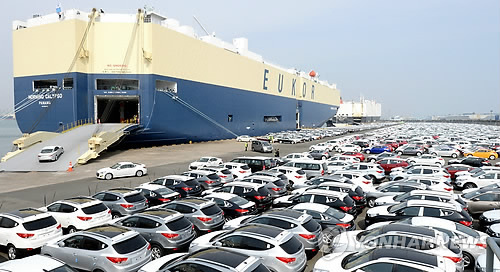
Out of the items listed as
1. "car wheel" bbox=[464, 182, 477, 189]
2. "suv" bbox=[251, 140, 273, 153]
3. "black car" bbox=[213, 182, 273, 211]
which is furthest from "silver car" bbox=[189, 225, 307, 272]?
"suv" bbox=[251, 140, 273, 153]

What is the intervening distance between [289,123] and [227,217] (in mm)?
69736

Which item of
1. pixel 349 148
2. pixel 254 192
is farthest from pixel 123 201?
pixel 349 148

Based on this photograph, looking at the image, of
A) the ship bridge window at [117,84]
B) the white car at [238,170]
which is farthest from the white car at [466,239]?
the ship bridge window at [117,84]

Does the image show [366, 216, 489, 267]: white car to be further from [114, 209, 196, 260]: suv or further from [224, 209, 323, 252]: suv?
[114, 209, 196, 260]: suv

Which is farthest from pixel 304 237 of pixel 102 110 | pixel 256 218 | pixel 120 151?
pixel 102 110

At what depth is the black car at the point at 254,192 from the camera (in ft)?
50.3

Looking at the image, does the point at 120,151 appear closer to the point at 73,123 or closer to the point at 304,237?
the point at 73,123

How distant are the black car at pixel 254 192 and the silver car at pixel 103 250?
6.64 meters

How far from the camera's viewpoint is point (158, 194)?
51.1 feet

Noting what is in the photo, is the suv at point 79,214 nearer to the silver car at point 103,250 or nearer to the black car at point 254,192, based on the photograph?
the silver car at point 103,250

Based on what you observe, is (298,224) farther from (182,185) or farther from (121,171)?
(121,171)

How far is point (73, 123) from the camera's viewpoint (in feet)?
127

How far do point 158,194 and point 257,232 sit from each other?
7.72 metres

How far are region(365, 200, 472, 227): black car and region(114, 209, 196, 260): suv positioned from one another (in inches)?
259
